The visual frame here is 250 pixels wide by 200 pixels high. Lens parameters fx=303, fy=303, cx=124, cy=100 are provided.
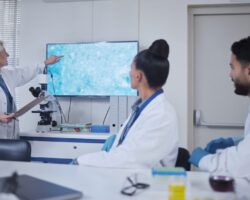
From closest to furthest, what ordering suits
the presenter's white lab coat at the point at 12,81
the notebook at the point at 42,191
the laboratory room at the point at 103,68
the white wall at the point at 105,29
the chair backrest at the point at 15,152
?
the notebook at the point at 42,191 → the chair backrest at the point at 15,152 → the presenter's white lab coat at the point at 12,81 → the laboratory room at the point at 103,68 → the white wall at the point at 105,29

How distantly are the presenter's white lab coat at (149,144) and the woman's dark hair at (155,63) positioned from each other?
16cm

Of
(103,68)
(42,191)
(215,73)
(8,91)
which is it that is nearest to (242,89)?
(42,191)

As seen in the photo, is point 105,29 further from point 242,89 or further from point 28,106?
point 242,89

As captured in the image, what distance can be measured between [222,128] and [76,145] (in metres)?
1.56

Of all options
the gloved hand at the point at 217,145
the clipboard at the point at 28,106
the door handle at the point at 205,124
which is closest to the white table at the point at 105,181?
the gloved hand at the point at 217,145

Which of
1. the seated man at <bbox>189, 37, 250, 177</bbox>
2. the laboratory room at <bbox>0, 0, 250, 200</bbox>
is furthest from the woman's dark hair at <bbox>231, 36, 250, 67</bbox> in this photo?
the laboratory room at <bbox>0, 0, 250, 200</bbox>

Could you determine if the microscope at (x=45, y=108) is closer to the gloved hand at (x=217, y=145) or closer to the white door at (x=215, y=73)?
the white door at (x=215, y=73)

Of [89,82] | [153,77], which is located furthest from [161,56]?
[89,82]

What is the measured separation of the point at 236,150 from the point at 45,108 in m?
2.15

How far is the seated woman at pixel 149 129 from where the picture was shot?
141 centimetres

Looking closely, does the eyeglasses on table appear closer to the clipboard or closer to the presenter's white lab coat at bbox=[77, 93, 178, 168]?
the presenter's white lab coat at bbox=[77, 93, 178, 168]

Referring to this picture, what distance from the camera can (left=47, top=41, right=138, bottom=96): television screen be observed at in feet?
10.3

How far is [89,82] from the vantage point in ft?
10.5

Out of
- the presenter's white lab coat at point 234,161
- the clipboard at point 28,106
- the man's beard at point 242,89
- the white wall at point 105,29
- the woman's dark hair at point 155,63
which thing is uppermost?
the white wall at point 105,29
